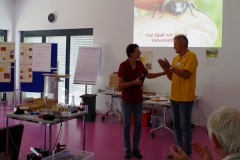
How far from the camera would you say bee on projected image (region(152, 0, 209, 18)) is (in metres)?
5.45

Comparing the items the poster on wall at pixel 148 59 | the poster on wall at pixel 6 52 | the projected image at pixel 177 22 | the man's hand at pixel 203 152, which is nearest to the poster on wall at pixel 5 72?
the poster on wall at pixel 6 52

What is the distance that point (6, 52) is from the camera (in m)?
6.80

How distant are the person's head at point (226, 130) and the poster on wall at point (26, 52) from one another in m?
6.50

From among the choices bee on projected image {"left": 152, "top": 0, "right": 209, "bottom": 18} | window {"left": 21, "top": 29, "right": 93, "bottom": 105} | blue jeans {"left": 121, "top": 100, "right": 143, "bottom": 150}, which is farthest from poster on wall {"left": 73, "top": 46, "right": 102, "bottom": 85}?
blue jeans {"left": 121, "top": 100, "right": 143, "bottom": 150}

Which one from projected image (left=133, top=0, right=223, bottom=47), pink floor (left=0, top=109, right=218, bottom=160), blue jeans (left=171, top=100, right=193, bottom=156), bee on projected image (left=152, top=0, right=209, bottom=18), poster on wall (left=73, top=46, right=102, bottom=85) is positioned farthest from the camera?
poster on wall (left=73, top=46, right=102, bottom=85)

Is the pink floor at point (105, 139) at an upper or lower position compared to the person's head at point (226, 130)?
lower

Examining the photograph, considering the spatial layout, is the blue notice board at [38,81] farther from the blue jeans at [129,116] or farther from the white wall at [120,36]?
the blue jeans at [129,116]

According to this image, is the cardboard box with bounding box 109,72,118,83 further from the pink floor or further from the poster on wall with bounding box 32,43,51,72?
the poster on wall with bounding box 32,43,51,72

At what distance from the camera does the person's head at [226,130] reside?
1196 millimetres

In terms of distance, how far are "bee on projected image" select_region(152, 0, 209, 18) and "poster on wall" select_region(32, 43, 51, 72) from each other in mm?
2949

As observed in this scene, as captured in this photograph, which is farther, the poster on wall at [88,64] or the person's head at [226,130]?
Result: the poster on wall at [88,64]

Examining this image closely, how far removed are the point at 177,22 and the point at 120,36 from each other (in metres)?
1.42

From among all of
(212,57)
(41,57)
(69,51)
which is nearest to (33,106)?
(212,57)

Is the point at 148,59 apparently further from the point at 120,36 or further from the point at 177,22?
the point at 177,22
